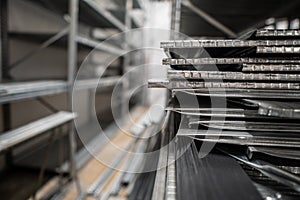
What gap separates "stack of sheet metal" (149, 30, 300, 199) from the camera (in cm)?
47

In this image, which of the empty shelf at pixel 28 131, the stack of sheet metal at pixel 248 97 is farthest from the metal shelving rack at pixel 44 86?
the stack of sheet metal at pixel 248 97

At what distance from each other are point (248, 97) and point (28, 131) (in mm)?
1002

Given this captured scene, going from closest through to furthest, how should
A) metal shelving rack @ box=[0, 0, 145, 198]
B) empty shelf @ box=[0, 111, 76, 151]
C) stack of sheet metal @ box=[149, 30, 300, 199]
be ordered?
stack of sheet metal @ box=[149, 30, 300, 199] → empty shelf @ box=[0, 111, 76, 151] → metal shelving rack @ box=[0, 0, 145, 198]

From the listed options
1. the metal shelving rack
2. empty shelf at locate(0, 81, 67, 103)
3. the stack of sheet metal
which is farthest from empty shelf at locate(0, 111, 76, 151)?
the stack of sheet metal

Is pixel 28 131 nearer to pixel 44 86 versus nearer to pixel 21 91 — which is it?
pixel 21 91

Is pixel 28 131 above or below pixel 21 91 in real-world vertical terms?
below

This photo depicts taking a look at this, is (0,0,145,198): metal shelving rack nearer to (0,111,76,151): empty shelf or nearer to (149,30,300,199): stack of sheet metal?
(0,111,76,151): empty shelf

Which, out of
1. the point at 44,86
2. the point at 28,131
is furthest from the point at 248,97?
the point at 44,86

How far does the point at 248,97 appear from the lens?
493 millimetres

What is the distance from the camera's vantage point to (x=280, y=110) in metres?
0.40

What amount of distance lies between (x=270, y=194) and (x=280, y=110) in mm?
147

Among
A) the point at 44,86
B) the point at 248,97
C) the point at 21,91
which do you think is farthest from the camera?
the point at 44,86

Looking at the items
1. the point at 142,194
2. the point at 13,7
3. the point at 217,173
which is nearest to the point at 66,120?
the point at 142,194

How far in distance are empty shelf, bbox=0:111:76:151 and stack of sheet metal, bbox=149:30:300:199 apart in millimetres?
735
